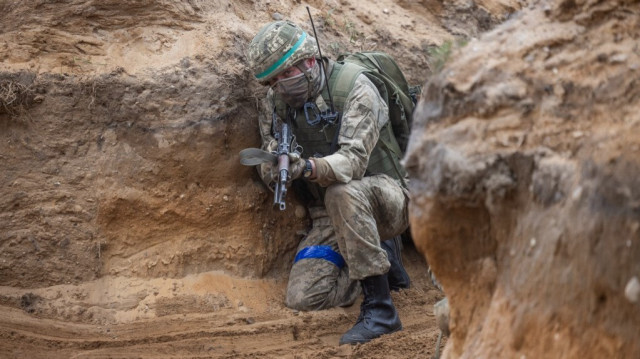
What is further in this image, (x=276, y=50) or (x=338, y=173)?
(x=276, y=50)

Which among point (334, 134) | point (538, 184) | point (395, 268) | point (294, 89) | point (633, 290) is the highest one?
point (538, 184)

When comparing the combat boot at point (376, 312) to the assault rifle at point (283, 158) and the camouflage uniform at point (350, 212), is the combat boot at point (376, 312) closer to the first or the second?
the camouflage uniform at point (350, 212)

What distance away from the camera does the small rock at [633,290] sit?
7.69 ft

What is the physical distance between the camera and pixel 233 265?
5.90m

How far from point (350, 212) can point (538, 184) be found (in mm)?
2811

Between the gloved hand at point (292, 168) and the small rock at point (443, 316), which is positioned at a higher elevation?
the small rock at point (443, 316)

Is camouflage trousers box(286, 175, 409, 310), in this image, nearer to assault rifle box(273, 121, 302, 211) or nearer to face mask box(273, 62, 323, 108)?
assault rifle box(273, 121, 302, 211)

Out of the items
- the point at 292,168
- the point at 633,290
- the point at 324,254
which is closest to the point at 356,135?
the point at 292,168

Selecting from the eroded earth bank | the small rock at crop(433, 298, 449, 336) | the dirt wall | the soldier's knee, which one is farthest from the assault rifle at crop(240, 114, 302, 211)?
the dirt wall

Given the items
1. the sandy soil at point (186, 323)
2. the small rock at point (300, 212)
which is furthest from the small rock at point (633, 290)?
the small rock at point (300, 212)

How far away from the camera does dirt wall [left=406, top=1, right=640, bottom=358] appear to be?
7.88 ft

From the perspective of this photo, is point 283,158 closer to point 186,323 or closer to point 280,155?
point 280,155

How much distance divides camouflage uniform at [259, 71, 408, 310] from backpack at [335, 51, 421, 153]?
0.59 feet

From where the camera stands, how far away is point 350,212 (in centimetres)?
532
